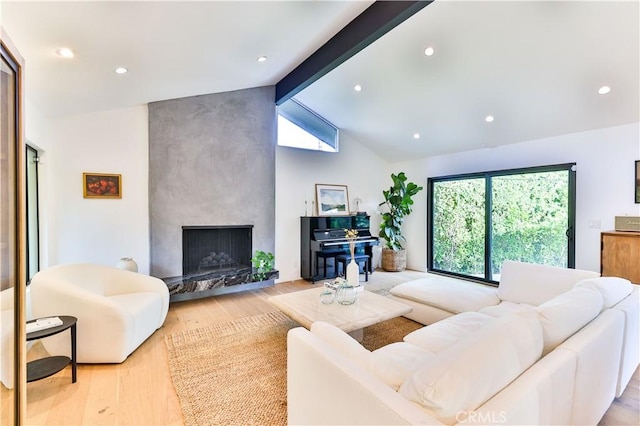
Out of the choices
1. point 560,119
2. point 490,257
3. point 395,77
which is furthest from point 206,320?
point 560,119

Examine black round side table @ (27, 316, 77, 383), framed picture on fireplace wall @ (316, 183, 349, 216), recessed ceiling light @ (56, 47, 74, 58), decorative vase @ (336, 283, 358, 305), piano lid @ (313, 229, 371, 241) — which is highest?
recessed ceiling light @ (56, 47, 74, 58)

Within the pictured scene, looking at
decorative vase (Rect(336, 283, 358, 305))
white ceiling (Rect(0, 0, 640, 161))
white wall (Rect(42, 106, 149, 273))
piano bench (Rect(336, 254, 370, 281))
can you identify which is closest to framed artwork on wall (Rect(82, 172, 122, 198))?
white wall (Rect(42, 106, 149, 273))

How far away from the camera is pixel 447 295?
Answer: 311cm

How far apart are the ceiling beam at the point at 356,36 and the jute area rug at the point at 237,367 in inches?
120

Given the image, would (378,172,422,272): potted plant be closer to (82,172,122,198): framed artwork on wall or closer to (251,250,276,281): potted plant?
(251,250,276,281): potted plant

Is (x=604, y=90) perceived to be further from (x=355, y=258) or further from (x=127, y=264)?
(x=127, y=264)

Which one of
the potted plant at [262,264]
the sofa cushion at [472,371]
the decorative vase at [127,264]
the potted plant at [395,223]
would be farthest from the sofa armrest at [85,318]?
the potted plant at [395,223]

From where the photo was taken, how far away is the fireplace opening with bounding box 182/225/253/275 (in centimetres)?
457

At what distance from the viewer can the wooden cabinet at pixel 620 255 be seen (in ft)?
11.0

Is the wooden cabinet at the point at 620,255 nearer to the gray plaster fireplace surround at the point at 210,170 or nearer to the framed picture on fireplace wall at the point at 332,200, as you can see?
the framed picture on fireplace wall at the point at 332,200

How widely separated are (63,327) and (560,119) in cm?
592

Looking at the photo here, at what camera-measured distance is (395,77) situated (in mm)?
4051

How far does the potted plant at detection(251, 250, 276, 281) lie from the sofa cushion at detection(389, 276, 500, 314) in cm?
212

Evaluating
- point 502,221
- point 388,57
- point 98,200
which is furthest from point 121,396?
point 502,221
